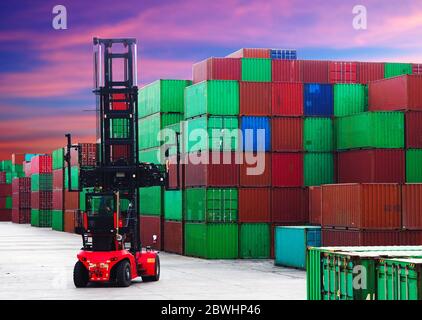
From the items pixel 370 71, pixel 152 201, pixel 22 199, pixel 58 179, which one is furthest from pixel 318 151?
pixel 22 199

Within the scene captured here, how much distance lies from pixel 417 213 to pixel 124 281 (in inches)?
596

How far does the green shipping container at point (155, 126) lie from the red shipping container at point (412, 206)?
75.2 feet

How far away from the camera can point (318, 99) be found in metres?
52.3

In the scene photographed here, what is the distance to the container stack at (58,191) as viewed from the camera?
108550 mm

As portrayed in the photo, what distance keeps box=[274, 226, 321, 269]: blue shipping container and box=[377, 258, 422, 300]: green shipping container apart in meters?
21.7

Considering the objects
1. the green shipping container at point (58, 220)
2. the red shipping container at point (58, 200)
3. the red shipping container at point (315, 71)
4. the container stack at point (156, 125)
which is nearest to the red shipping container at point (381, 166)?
the red shipping container at point (315, 71)

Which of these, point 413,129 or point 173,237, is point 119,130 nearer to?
point 173,237

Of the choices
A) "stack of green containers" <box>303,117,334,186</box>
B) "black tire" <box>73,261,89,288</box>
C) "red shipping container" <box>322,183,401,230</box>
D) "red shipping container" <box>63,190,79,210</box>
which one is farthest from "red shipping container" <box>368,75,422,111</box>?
"red shipping container" <box>63,190,79,210</box>

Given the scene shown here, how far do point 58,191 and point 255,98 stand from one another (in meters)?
66.7

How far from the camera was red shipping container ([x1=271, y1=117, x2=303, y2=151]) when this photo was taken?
51.1 metres

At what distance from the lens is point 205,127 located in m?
50.0

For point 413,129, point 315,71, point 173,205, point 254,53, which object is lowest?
point 173,205
